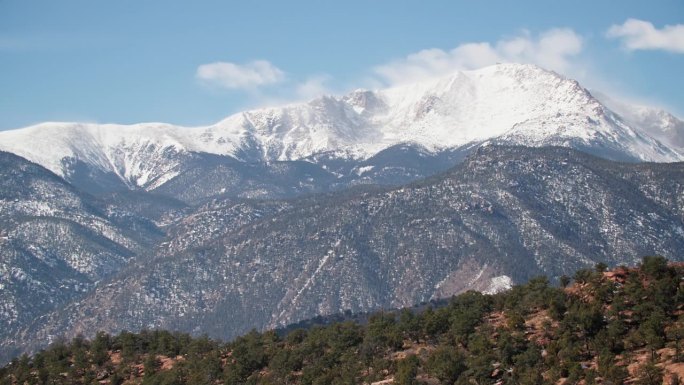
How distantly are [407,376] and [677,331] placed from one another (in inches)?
1764

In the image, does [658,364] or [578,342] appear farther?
[578,342]

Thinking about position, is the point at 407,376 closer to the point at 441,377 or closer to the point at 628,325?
the point at 441,377

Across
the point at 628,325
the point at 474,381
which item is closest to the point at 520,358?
the point at 474,381

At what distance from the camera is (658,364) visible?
7151 inches

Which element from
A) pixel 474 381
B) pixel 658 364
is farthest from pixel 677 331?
pixel 474 381

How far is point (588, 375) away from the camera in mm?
178500

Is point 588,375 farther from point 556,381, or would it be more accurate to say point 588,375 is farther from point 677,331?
point 677,331

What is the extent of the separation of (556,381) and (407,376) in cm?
2721

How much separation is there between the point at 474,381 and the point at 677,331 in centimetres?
3357

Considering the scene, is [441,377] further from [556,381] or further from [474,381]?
[556,381]

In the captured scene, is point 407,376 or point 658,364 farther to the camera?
point 407,376

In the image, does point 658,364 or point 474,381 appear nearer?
point 658,364

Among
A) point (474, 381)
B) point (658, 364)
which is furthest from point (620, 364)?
point (474, 381)

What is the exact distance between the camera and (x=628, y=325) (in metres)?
200
